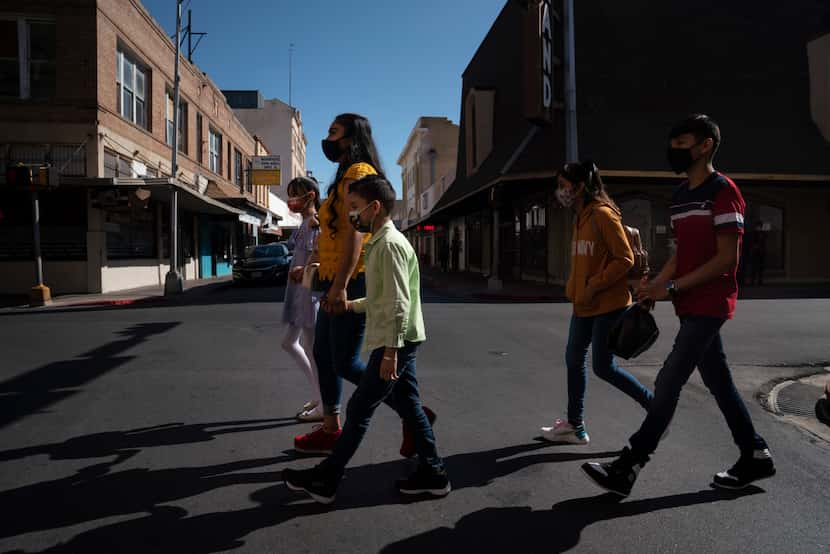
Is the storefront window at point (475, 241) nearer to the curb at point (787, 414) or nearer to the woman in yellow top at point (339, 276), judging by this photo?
the curb at point (787, 414)

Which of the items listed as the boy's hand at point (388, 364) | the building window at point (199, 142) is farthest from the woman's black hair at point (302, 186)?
the building window at point (199, 142)

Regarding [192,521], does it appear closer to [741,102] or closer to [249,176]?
[741,102]

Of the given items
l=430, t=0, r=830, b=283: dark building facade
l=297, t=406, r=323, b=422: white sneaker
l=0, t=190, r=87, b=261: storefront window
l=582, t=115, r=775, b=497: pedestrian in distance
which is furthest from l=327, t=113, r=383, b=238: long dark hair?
l=0, t=190, r=87, b=261: storefront window

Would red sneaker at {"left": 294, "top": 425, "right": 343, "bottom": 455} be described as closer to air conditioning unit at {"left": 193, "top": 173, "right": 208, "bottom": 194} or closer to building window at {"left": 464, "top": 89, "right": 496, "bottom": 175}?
building window at {"left": 464, "top": 89, "right": 496, "bottom": 175}

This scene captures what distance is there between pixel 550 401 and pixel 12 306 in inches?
→ 514

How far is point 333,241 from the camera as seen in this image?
3377 mm

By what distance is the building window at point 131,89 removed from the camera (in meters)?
18.1

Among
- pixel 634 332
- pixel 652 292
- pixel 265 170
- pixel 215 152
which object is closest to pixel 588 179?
pixel 652 292

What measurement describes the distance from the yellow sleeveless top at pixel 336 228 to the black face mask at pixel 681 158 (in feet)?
5.40

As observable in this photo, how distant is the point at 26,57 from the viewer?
53.1 feet

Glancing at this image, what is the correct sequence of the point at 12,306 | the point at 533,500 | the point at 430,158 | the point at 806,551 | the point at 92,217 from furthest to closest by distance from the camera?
the point at 430,158
the point at 92,217
the point at 12,306
the point at 533,500
the point at 806,551

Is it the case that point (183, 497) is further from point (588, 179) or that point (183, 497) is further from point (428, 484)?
point (588, 179)

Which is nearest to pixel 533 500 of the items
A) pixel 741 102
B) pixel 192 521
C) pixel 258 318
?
pixel 192 521

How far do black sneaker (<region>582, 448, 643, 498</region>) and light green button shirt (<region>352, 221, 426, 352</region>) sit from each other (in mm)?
1149
